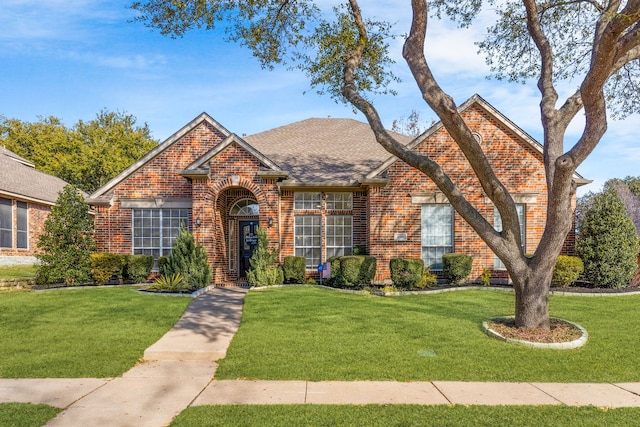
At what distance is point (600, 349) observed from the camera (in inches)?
283

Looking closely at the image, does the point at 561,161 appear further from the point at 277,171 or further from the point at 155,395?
the point at 277,171

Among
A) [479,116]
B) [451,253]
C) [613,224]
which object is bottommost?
[451,253]

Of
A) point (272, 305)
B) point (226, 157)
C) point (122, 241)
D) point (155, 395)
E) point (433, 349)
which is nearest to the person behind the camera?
point (155, 395)

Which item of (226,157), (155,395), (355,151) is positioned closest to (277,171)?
(226,157)

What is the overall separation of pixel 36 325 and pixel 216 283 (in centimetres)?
643

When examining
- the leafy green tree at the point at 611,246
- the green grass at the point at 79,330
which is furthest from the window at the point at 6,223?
the leafy green tree at the point at 611,246

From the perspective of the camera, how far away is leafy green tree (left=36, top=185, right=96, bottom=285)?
13281 mm

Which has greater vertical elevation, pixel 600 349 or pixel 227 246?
pixel 227 246

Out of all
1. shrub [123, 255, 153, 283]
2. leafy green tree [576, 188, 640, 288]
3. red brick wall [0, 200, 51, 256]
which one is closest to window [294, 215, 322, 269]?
shrub [123, 255, 153, 283]

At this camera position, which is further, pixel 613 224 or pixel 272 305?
pixel 613 224

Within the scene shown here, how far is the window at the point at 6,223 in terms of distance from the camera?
19.0 metres

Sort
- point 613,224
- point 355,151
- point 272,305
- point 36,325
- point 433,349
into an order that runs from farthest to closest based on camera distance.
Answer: point 355,151
point 613,224
point 272,305
point 36,325
point 433,349

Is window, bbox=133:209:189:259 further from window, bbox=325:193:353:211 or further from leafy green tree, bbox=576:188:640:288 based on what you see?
leafy green tree, bbox=576:188:640:288

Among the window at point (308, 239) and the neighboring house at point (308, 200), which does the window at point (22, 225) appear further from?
the window at point (308, 239)
